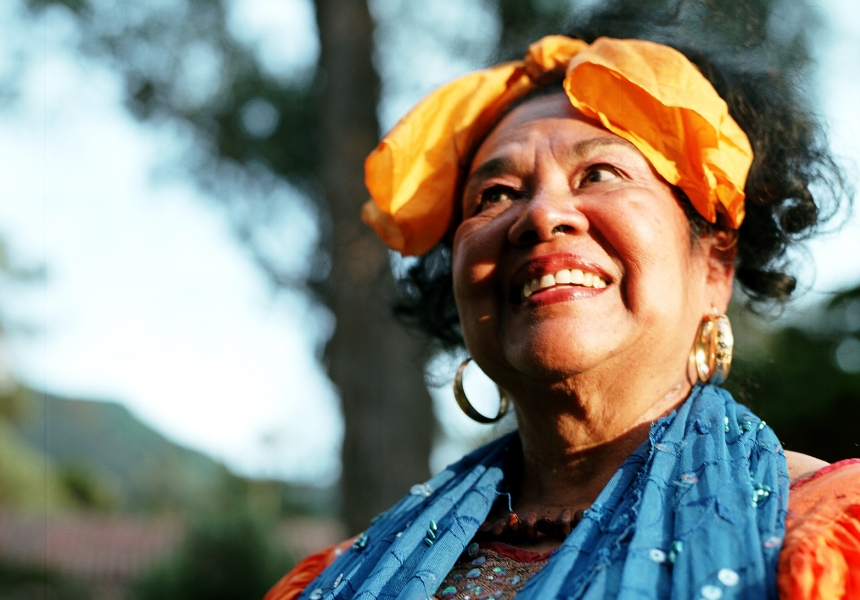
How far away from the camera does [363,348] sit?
20.6 feet

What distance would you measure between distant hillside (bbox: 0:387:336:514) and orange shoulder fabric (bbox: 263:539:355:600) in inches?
584

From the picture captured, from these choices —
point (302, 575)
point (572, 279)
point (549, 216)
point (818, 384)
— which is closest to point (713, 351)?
point (572, 279)

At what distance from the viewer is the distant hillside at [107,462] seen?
19125 mm

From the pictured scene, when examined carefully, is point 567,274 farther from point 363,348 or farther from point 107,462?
point 107,462

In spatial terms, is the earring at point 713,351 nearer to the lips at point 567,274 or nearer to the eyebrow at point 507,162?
the lips at point 567,274

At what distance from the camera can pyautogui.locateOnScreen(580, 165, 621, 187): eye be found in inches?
84.2

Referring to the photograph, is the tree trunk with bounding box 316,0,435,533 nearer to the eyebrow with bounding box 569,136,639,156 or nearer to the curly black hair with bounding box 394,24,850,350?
the curly black hair with bounding box 394,24,850,350

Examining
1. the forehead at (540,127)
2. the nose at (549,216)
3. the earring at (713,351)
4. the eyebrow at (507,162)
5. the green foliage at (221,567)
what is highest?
the forehead at (540,127)

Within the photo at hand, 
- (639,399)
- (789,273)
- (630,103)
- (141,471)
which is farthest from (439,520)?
(141,471)

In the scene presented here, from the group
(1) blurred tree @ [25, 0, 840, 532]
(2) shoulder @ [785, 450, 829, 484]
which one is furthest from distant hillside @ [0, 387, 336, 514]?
(2) shoulder @ [785, 450, 829, 484]

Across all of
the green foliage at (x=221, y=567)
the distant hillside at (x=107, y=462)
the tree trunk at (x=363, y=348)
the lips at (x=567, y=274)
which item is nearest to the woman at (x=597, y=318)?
the lips at (x=567, y=274)

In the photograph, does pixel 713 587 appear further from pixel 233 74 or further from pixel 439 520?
pixel 233 74

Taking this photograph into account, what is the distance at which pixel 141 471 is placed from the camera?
66.5 ft

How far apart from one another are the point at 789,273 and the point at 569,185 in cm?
84
